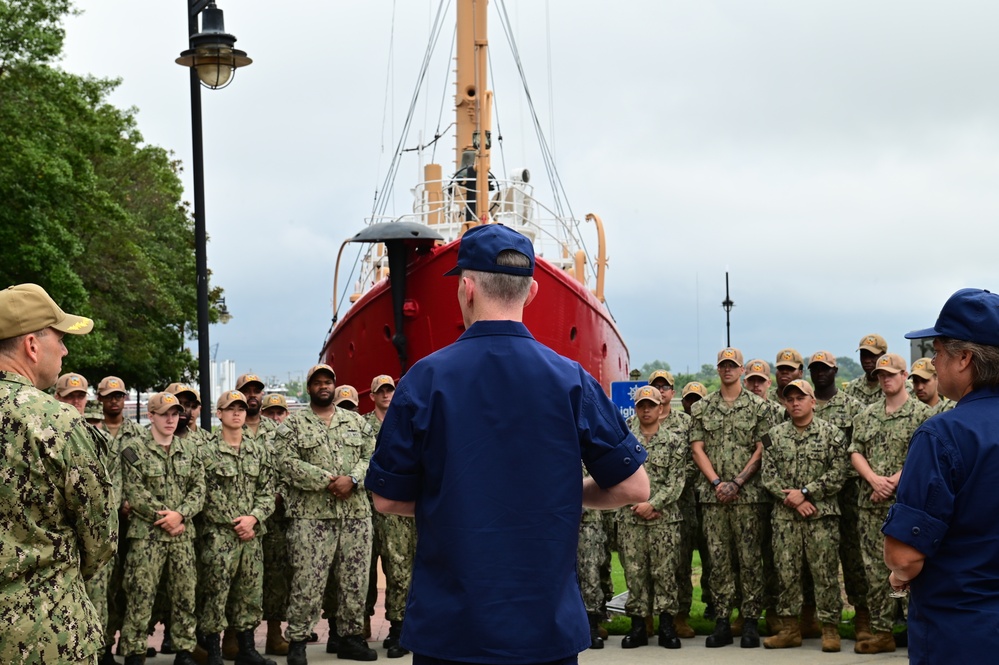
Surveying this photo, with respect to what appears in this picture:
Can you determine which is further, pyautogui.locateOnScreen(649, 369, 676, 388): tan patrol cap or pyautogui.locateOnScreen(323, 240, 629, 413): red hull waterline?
pyautogui.locateOnScreen(323, 240, 629, 413): red hull waterline

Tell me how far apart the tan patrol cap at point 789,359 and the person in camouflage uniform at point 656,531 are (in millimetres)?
927

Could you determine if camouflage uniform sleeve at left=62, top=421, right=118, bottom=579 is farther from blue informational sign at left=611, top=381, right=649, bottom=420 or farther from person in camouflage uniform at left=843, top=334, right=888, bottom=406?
blue informational sign at left=611, top=381, right=649, bottom=420

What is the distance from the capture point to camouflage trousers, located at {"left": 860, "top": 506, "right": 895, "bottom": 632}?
8.15 meters

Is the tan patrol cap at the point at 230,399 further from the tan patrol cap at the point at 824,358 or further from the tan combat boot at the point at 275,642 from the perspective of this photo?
the tan patrol cap at the point at 824,358

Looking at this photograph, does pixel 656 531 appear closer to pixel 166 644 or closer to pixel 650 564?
pixel 650 564

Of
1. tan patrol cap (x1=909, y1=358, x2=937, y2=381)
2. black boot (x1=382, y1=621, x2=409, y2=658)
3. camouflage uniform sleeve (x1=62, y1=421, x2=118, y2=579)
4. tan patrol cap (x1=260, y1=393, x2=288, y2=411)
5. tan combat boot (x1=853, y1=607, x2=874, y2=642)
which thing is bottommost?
black boot (x1=382, y1=621, x2=409, y2=658)

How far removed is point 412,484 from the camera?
2992mm

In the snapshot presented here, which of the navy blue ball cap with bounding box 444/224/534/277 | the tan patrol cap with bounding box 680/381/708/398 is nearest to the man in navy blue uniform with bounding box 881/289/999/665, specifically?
the navy blue ball cap with bounding box 444/224/534/277

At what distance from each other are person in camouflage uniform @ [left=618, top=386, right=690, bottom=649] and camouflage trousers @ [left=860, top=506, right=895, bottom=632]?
145cm

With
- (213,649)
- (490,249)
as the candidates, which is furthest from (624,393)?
(490,249)

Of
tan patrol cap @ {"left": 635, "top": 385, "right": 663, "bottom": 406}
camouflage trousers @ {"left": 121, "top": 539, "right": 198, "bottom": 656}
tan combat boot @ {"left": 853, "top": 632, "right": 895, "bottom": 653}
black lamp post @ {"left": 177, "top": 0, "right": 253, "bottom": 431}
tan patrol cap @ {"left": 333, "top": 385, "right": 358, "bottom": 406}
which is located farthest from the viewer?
tan patrol cap @ {"left": 333, "top": 385, "right": 358, "bottom": 406}

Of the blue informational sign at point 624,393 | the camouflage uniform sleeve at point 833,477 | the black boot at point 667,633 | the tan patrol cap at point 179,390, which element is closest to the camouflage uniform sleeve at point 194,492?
the tan patrol cap at point 179,390

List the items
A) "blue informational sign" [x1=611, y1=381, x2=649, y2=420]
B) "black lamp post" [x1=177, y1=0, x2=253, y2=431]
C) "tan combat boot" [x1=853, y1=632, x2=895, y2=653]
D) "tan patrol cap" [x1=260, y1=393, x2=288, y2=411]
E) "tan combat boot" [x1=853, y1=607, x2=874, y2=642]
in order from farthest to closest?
"blue informational sign" [x1=611, y1=381, x2=649, y2=420], "tan patrol cap" [x1=260, y1=393, x2=288, y2=411], "black lamp post" [x1=177, y1=0, x2=253, y2=431], "tan combat boot" [x1=853, y1=607, x2=874, y2=642], "tan combat boot" [x1=853, y1=632, x2=895, y2=653]

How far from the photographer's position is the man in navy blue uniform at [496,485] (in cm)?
289
